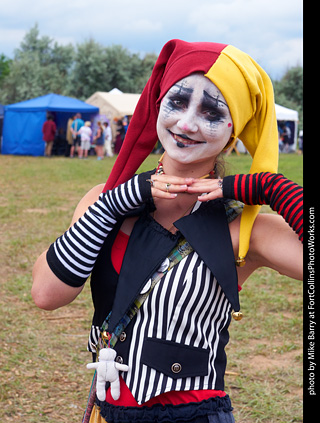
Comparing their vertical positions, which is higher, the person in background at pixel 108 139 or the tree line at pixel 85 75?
the tree line at pixel 85 75

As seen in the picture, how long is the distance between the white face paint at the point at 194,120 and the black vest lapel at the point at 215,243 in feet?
0.65

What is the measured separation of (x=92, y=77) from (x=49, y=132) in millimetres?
14902

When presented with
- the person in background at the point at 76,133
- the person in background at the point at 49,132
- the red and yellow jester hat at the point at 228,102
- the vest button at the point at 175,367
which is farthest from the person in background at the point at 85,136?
the vest button at the point at 175,367

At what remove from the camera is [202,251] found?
5.92 ft

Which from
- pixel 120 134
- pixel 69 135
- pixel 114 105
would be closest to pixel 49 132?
pixel 69 135

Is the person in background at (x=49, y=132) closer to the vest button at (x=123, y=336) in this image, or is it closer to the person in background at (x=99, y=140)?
the person in background at (x=99, y=140)

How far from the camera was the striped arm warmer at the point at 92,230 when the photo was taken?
1.81 m

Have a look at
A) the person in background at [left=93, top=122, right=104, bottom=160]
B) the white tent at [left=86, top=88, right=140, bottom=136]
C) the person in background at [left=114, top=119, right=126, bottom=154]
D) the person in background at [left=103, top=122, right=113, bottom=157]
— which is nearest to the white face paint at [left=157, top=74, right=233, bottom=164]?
the person in background at [left=114, top=119, right=126, bottom=154]

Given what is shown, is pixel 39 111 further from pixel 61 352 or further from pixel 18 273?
pixel 61 352

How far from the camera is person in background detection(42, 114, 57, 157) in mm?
20656

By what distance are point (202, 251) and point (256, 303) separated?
12.6ft

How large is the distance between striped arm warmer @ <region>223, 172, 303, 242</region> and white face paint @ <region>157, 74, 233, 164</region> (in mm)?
159

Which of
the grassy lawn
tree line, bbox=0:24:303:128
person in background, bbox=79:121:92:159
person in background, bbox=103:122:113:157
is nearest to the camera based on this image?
the grassy lawn

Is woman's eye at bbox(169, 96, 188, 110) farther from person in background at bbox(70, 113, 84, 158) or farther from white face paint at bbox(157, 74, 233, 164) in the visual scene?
person in background at bbox(70, 113, 84, 158)
